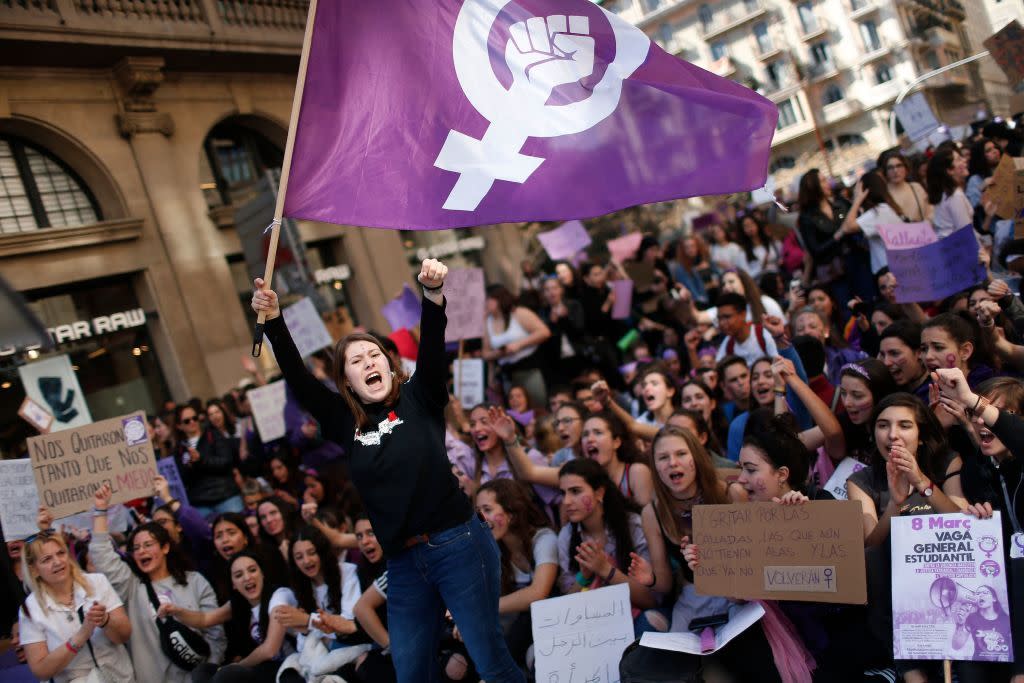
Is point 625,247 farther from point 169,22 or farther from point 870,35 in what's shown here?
point 169,22

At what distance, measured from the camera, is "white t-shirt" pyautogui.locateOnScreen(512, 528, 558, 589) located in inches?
201

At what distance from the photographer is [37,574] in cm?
540

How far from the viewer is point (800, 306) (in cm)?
795

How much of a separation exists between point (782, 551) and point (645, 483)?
148 cm

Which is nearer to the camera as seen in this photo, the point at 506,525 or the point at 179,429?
the point at 506,525

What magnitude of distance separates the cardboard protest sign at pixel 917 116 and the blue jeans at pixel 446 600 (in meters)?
9.97

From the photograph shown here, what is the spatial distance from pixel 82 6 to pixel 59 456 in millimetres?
8466

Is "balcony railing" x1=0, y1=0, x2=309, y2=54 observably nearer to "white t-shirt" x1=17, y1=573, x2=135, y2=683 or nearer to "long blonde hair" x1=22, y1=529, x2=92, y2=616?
"long blonde hair" x1=22, y1=529, x2=92, y2=616

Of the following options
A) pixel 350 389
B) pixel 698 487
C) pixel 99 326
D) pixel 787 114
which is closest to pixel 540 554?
pixel 698 487

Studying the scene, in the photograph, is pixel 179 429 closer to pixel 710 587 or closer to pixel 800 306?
pixel 800 306

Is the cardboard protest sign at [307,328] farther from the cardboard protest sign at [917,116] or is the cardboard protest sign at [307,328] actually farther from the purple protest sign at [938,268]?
the cardboard protest sign at [917,116]

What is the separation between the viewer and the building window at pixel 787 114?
27641 millimetres

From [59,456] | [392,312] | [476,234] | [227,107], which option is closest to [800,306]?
[392,312]

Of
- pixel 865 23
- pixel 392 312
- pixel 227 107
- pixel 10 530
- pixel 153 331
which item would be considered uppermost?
pixel 227 107
